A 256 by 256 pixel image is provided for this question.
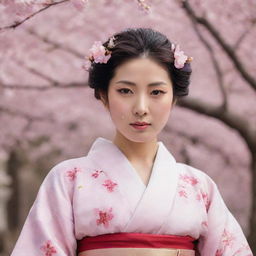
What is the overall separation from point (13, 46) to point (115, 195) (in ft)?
20.5

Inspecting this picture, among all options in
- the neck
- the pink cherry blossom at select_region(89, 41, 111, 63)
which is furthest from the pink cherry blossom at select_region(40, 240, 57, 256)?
the pink cherry blossom at select_region(89, 41, 111, 63)

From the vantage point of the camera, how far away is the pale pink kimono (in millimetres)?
3670

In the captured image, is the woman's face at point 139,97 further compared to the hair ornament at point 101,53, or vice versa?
the hair ornament at point 101,53

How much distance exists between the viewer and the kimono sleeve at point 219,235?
3.89 metres

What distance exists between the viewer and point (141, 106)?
366 cm

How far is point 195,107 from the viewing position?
7.65 meters

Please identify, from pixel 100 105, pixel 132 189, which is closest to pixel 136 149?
pixel 132 189

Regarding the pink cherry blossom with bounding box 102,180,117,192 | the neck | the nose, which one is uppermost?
the nose

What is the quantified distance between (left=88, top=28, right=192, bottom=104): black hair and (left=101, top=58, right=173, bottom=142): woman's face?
0.04 meters

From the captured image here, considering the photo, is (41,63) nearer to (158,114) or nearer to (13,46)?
(13,46)

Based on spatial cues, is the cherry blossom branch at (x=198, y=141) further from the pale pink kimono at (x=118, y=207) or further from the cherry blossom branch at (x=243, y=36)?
the pale pink kimono at (x=118, y=207)

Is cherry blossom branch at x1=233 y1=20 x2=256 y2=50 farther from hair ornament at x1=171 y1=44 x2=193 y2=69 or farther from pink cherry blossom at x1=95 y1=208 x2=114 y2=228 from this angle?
pink cherry blossom at x1=95 y1=208 x2=114 y2=228

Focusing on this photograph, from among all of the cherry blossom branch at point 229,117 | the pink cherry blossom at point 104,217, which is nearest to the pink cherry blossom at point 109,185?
the pink cherry blossom at point 104,217

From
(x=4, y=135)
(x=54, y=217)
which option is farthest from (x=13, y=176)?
(x=54, y=217)
